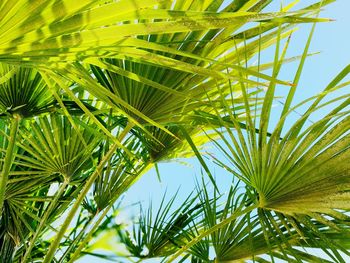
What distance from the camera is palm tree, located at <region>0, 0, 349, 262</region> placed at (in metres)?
0.72

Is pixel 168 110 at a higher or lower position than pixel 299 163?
higher

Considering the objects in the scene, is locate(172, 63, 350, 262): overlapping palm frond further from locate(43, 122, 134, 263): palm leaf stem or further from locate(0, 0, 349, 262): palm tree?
locate(43, 122, 134, 263): palm leaf stem

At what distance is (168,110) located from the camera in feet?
5.16

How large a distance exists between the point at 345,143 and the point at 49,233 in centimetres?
195

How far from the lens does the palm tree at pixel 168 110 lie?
2.38 ft

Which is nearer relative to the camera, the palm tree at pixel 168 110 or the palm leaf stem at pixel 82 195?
the palm tree at pixel 168 110

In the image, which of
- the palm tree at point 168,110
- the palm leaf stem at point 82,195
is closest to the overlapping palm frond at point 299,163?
the palm tree at point 168,110

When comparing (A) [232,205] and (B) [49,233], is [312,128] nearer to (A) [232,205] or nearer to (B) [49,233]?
(A) [232,205]

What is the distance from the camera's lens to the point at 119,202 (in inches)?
104

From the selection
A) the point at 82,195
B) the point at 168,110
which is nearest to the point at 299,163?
the point at 168,110

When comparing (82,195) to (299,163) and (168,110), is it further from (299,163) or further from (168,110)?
(299,163)

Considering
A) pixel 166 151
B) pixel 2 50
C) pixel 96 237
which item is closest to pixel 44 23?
pixel 2 50

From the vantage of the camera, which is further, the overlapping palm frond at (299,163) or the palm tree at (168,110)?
the overlapping palm frond at (299,163)

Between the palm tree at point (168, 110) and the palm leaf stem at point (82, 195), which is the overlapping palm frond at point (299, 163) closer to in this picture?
the palm tree at point (168, 110)
